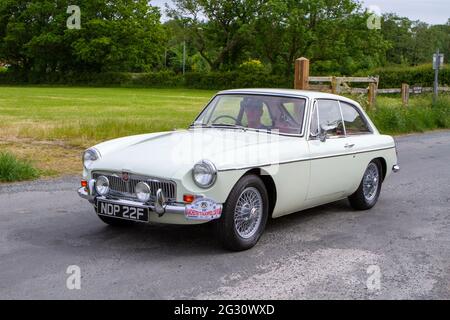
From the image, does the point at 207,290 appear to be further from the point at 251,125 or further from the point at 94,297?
the point at 251,125

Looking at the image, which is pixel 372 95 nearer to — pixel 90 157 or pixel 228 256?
pixel 90 157

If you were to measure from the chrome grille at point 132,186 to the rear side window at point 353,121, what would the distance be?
2780 mm

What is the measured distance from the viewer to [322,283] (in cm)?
477

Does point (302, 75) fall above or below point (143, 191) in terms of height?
above

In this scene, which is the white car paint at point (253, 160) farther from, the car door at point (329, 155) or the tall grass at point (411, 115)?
the tall grass at point (411, 115)

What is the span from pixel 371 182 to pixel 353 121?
83 centimetres

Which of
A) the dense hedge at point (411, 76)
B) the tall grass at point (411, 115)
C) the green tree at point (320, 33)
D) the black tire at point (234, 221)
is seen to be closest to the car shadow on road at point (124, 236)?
the black tire at point (234, 221)

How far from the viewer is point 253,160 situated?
552 centimetres

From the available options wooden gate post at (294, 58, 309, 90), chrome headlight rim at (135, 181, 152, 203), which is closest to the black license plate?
chrome headlight rim at (135, 181, 152, 203)

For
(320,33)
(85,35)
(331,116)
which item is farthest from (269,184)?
(85,35)

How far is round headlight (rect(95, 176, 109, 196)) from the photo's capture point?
18.5 ft

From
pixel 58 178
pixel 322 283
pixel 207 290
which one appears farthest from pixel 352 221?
pixel 58 178

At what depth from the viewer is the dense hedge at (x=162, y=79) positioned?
58.1 meters

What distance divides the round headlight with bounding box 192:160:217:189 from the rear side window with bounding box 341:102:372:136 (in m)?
2.58
